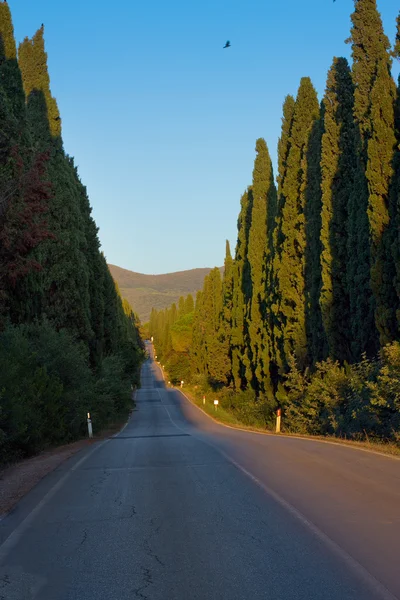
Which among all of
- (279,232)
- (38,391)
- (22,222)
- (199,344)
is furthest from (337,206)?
(199,344)

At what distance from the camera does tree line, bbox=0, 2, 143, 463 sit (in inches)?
632

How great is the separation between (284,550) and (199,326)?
83.6 metres

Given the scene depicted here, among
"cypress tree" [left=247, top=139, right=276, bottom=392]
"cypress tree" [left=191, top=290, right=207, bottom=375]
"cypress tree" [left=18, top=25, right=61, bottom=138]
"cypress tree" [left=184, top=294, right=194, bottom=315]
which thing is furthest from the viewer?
"cypress tree" [left=184, top=294, right=194, bottom=315]

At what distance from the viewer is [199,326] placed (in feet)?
294

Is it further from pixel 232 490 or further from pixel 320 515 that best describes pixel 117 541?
pixel 232 490

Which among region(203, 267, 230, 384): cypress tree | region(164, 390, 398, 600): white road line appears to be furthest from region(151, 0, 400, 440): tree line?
region(203, 267, 230, 384): cypress tree

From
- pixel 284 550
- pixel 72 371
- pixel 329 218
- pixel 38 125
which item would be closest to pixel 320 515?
pixel 284 550

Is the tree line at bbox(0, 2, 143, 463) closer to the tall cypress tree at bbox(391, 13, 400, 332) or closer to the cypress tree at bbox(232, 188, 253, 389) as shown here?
the tall cypress tree at bbox(391, 13, 400, 332)

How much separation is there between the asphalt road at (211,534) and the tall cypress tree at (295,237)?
22313 millimetres

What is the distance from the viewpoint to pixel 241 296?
53.0m

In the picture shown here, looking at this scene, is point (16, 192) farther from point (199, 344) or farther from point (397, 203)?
point (199, 344)

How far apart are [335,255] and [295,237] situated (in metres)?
7.91

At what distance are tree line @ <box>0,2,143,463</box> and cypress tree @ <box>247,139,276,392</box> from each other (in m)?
9.88

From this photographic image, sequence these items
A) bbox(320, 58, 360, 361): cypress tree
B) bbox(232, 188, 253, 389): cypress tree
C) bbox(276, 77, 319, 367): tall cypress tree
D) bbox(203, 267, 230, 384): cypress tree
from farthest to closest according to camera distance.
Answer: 1. bbox(203, 267, 230, 384): cypress tree
2. bbox(232, 188, 253, 389): cypress tree
3. bbox(276, 77, 319, 367): tall cypress tree
4. bbox(320, 58, 360, 361): cypress tree
